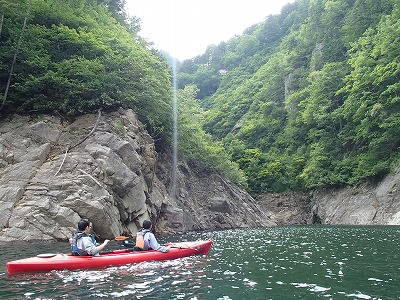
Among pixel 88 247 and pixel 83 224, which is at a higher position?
pixel 83 224

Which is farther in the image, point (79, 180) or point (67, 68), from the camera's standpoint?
point (67, 68)

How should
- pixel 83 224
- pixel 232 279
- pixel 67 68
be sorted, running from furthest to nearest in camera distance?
pixel 67 68
pixel 83 224
pixel 232 279

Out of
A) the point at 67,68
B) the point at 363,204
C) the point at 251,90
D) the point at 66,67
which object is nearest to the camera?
the point at 66,67

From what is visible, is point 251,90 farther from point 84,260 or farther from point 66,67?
point 84,260

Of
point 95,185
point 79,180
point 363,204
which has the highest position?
Answer: point 79,180

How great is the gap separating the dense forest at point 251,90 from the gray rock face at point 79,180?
1.88 meters

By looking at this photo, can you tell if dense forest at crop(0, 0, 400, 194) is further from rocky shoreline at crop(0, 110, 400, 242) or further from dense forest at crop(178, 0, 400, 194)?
rocky shoreline at crop(0, 110, 400, 242)

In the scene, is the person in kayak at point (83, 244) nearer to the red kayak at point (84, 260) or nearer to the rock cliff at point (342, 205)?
the red kayak at point (84, 260)

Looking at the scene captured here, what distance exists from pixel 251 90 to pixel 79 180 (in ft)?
168

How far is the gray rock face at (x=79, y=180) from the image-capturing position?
51.6ft

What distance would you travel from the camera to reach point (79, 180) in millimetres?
17453

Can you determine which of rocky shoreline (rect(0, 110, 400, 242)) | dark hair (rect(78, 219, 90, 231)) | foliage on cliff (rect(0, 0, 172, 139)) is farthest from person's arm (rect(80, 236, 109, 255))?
foliage on cliff (rect(0, 0, 172, 139))

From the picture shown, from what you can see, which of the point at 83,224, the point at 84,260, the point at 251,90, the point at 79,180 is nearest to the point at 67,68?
the point at 79,180

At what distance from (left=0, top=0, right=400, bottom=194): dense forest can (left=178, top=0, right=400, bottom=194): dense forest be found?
0.14 meters
